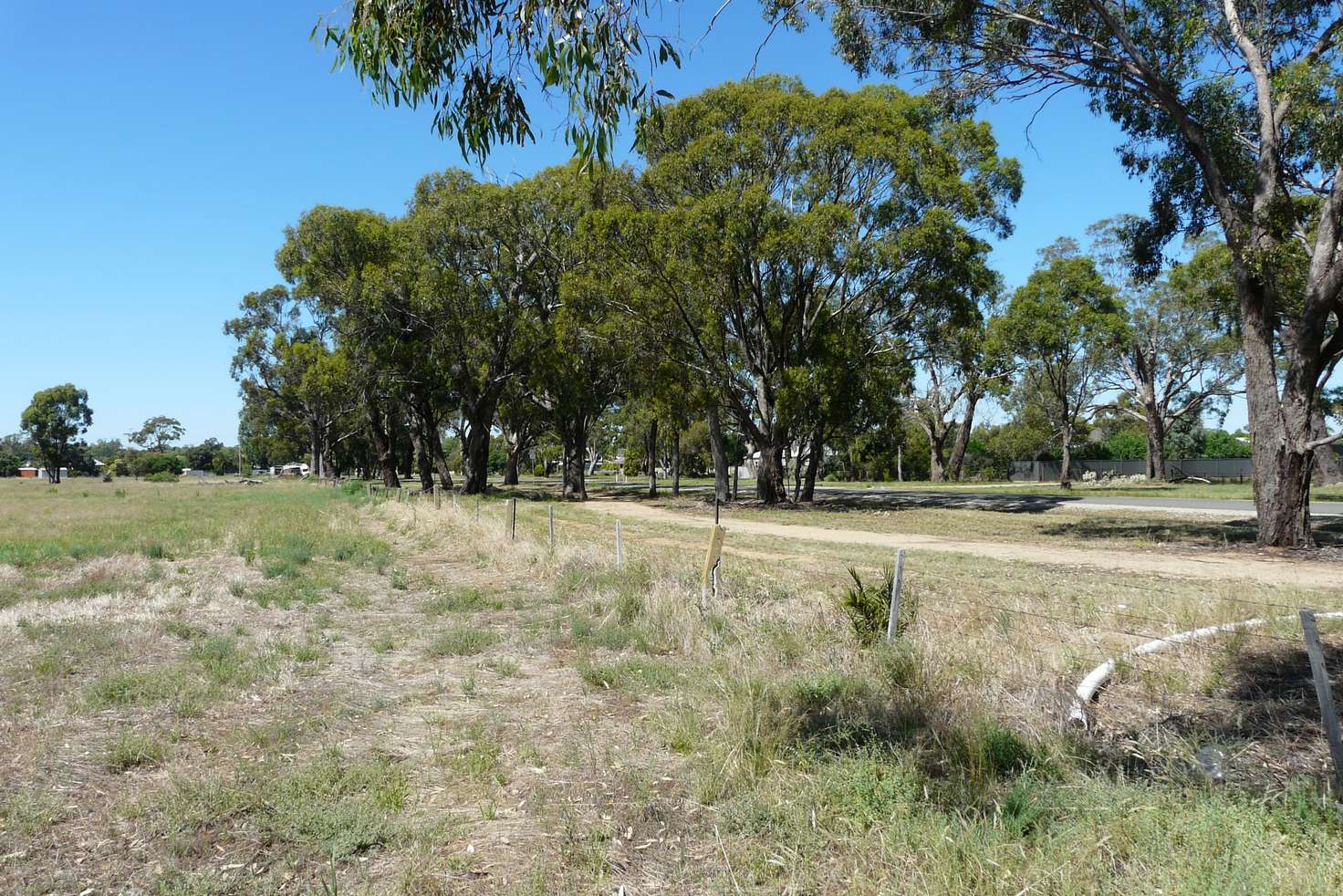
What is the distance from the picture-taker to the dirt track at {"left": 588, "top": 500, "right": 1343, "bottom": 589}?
1179 centimetres

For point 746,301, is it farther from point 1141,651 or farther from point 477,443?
point 1141,651

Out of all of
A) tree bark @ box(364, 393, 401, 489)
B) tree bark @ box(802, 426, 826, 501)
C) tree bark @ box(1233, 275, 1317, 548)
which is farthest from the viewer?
tree bark @ box(364, 393, 401, 489)

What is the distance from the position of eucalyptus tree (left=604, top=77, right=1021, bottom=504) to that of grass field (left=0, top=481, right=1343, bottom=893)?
17.7 m

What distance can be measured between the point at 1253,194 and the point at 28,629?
66.8 feet

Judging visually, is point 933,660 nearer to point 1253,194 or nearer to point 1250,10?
point 1253,194

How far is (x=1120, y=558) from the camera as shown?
1425 centimetres

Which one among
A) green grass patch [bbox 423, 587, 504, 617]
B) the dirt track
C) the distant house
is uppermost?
the dirt track

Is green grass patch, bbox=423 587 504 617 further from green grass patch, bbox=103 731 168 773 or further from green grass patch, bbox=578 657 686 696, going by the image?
green grass patch, bbox=103 731 168 773

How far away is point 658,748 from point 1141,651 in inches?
152

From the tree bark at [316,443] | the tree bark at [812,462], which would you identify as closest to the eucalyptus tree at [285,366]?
the tree bark at [316,443]

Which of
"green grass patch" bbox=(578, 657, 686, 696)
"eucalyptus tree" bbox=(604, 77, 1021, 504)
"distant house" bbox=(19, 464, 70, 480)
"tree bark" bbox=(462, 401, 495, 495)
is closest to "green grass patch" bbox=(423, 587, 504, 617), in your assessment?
"green grass patch" bbox=(578, 657, 686, 696)

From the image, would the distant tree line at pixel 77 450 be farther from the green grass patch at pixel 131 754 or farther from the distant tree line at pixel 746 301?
the green grass patch at pixel 131 754

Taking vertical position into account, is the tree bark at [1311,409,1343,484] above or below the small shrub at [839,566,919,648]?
above

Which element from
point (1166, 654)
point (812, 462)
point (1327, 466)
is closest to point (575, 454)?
point (812, 462)
